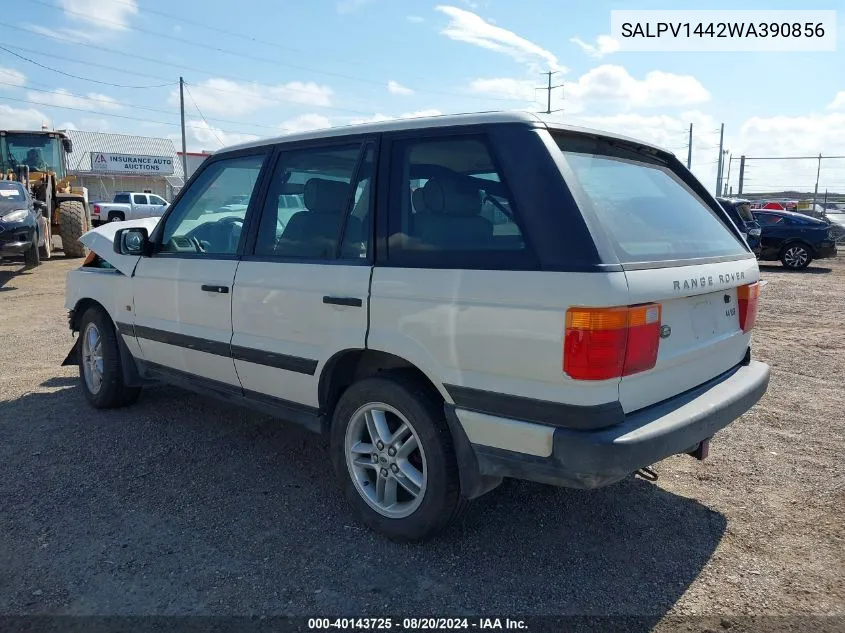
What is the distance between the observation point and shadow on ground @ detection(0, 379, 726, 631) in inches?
107

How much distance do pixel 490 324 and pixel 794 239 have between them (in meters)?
15.6

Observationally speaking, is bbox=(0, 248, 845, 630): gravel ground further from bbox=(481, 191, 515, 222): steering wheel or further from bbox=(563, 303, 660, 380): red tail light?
bbox=(481, 191, 515, 222): steering wheel

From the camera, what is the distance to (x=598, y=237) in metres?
2.54

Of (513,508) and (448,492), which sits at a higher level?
(448,492)

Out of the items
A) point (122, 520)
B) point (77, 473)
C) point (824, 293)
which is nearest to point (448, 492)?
point (122, 520)

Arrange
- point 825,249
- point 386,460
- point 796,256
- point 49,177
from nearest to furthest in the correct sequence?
point 386,460 < point 825,249 < point 796,256 < point 49,177

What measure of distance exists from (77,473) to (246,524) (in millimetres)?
1334

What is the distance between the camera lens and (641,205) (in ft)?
10.1

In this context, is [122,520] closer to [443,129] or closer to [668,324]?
[443,129]

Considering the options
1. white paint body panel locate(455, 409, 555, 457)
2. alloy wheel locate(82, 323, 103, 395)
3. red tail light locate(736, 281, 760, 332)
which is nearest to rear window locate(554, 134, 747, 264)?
red tail light locate(736, 281, 760, 332)

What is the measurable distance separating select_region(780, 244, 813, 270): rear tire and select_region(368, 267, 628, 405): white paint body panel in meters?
Result: 15.6

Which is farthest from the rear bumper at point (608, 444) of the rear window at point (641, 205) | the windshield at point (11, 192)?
the windshield at point (11, 192)

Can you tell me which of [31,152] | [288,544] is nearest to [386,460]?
[288,544]

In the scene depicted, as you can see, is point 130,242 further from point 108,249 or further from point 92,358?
point 92,358
